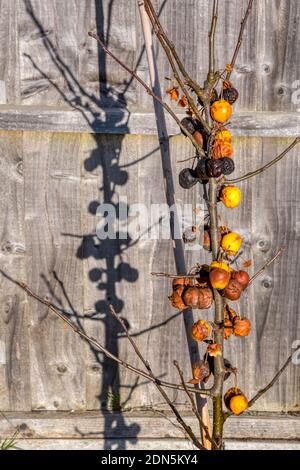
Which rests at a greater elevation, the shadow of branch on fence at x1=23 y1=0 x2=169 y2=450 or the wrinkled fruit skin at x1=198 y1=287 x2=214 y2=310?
the shadow of branch on fence at x1=23 y1=0 x2=169 y2=450

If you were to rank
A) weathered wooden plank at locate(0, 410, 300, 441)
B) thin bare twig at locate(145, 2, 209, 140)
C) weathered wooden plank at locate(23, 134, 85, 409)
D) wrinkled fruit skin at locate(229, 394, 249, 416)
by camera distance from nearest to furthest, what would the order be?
thin bare twig at locate(145, 2, 209, 140), wrinkled fruit skin at locate(229, 394, 249, 416), weathered wooden plank at locate(23, 134, 85, 409), weathered wooden plank at locate(0, 410, 300, 441)

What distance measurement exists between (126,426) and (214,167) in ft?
5.22

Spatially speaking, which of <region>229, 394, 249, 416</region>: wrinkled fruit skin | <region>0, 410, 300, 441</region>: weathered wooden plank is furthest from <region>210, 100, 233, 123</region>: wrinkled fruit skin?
<region>0, 410, 300, 441</region>: weathered wooden plank

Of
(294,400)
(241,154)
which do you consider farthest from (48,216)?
(294,400)

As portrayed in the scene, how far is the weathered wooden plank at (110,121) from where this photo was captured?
2.27m

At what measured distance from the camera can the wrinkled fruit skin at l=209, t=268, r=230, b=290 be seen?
1.33m

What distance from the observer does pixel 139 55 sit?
7.45 ft

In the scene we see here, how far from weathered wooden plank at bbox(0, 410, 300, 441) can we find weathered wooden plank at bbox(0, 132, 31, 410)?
0.29 ft

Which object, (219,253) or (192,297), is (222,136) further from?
(192,297)

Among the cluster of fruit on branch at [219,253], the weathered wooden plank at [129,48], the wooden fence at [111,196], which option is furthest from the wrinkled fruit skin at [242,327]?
the weathered wooden plank at [129,48]

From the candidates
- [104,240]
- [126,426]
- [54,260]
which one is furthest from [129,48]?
[126,426]

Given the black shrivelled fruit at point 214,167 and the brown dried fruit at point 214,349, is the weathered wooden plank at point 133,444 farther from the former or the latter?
the black shrivelled fruit at point 214,167

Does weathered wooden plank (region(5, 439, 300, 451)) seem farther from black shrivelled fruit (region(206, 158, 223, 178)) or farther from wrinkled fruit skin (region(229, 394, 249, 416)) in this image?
black shrivelled fruit (region(206, 158, 223, 178))
